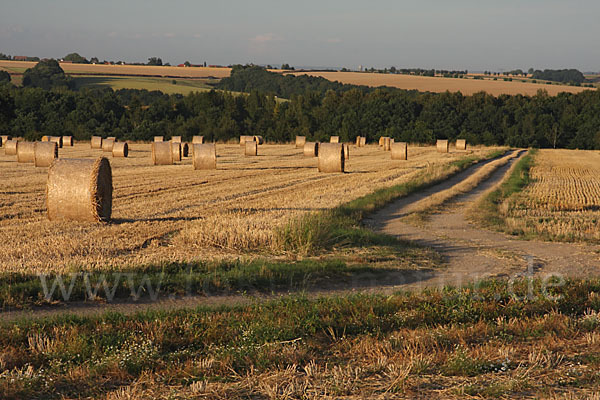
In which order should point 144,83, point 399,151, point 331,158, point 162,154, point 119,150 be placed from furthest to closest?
point 144,83 < point 399,151 < point 119,150 < point 162,154 < point 331,158

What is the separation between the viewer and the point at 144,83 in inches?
4072

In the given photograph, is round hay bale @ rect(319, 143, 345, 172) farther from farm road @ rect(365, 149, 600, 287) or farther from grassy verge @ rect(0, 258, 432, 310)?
grassy verge @ rect(0, 258, 432, 310)

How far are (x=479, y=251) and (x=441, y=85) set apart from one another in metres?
96.7

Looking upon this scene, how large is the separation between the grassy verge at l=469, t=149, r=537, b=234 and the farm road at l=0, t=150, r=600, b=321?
412 mm

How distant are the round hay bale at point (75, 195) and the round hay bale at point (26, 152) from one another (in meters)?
20.2

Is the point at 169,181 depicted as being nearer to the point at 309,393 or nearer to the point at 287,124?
the point at 309,393

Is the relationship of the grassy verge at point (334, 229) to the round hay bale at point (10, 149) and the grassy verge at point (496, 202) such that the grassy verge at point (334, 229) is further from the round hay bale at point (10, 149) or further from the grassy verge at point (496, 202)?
the round hay bale at point (10, 149)

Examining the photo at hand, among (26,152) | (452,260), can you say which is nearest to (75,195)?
(452,260)

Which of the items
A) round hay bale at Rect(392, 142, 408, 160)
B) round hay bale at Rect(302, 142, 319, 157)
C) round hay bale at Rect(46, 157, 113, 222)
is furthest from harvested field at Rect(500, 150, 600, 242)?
round hay bale at Rect(302, 142, 319, 157)

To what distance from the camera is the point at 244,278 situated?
8.57 meters

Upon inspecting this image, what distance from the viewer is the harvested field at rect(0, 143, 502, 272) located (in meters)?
10.1

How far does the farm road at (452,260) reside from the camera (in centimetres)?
746

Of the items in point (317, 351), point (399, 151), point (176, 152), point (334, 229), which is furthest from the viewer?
point (399, 151)

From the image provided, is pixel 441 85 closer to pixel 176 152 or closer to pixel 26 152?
pixel 176 152
